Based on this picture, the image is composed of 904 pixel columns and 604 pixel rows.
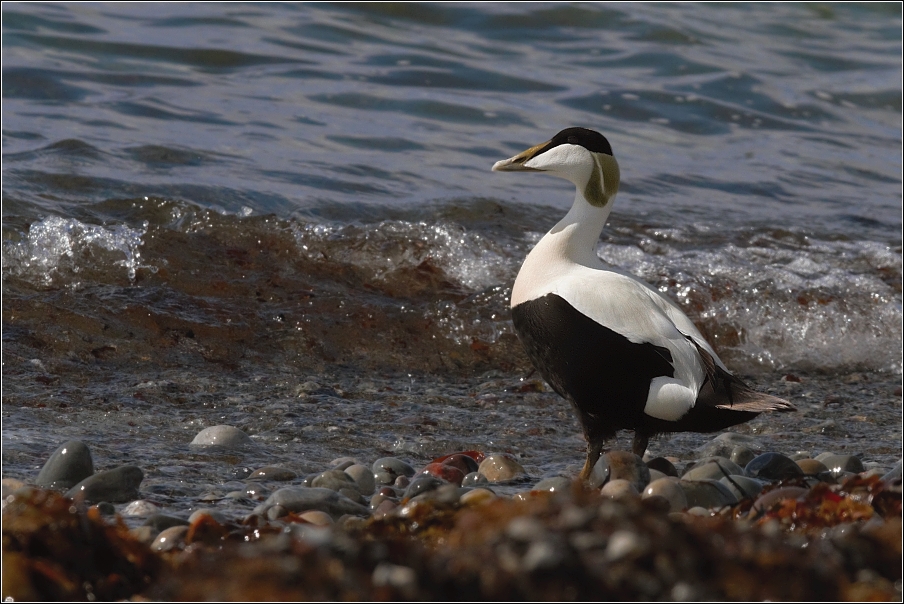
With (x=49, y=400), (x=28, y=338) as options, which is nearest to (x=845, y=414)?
(x=49, y=400)

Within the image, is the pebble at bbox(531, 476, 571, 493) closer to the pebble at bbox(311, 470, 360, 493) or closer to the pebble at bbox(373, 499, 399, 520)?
the pebble at bbox(373, 499, 399, 520)

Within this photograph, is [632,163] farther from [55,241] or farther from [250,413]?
[250,413]

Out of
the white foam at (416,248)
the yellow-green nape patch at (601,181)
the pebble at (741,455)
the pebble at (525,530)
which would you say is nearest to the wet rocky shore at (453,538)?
the pebble at (525,530)

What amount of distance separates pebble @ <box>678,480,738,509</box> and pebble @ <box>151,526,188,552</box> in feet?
4.26

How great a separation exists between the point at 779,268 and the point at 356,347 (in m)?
2.81

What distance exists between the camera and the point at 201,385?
434 cm

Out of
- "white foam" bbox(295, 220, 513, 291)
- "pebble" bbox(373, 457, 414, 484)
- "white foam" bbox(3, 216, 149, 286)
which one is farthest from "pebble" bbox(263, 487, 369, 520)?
"white foam" bbox(295, 220, 513, 291)

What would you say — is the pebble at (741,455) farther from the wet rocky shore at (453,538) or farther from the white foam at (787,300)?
the white foam at (787,300)

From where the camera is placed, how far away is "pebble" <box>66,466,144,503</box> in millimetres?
2850

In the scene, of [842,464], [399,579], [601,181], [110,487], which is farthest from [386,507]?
[842,464]

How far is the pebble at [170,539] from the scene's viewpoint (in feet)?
7.91

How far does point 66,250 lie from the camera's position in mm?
5488

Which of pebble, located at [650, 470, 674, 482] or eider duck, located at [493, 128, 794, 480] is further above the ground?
eider duck, located at [493, 128, 794, 480]

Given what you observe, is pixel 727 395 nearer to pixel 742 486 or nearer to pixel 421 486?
pixel 742 486
